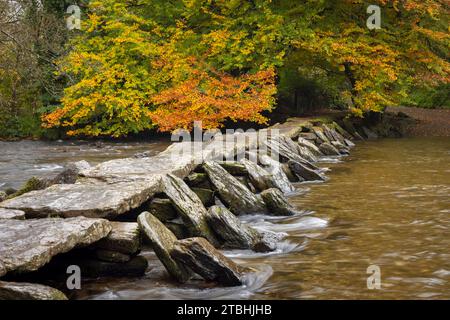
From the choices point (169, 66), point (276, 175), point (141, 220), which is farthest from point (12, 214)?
point (169, 66)

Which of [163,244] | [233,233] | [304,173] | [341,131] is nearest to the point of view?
[163,244]

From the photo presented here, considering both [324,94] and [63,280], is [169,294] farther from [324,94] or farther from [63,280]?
[324,94]

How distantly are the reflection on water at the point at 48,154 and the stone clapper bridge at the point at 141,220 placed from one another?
468 cm

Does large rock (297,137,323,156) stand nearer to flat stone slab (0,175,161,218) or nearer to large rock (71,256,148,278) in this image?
flat stone slab (0,175,161,218)

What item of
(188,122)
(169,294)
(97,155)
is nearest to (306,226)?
(169,294)

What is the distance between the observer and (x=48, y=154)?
17547mm

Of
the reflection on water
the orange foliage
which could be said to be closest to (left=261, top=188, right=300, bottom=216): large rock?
the reflection on water

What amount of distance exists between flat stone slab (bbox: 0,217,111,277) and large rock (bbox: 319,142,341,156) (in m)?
11.3

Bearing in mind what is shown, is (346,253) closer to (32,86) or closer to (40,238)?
(40,238)

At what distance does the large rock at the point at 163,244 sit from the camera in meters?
5.27

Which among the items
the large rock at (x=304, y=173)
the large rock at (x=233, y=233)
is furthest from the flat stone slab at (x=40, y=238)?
the large rock at (x=304, y=173)

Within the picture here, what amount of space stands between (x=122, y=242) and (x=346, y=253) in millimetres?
2377

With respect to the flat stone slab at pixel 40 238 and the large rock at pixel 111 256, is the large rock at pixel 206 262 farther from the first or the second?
the flat stone slab at pixel 40 238

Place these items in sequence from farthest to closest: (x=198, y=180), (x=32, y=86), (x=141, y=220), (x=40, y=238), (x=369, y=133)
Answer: (x=32, y=86) < (x=369, y=133) < (x=198, y=180) < (x=141, y=220) < (x=40, y=238)
